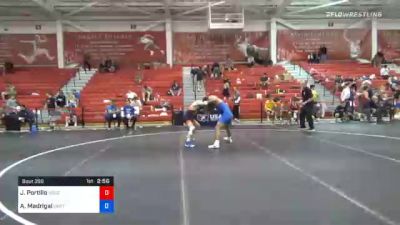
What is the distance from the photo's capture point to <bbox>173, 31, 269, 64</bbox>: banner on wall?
34.6 m

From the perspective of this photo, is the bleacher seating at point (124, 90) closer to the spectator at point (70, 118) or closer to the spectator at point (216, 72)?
the spectator at point (70, 118)

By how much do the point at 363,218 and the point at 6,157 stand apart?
8.67 meters

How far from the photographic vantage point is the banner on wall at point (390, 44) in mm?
35375

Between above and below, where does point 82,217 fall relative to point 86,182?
below

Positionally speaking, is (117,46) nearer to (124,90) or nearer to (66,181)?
(124,90)

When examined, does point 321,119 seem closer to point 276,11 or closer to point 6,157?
point 276,11

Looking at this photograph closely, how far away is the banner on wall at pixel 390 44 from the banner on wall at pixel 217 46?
8361 millimetres

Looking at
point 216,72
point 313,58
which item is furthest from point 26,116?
point 313,58

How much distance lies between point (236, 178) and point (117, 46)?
27.8 metres

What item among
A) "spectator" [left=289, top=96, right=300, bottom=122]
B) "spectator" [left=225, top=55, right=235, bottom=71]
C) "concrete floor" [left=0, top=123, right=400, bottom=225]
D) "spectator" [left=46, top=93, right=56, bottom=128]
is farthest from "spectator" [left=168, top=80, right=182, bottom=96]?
"concrete floor" [left=0, top=123, right=400, bottom=225]

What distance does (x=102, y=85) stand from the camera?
95.7ft

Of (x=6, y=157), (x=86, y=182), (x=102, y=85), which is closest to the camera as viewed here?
(x=86, y=182)

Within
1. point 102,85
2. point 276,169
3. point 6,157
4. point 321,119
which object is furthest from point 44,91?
point 276,169

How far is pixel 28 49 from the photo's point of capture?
3416cm
